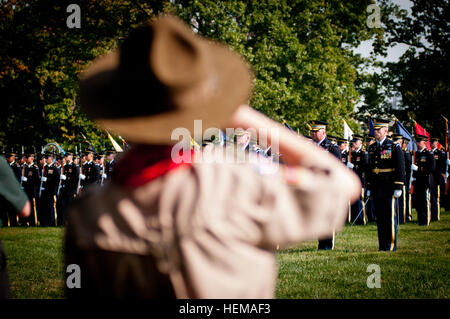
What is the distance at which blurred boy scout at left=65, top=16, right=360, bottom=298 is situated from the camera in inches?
59.0

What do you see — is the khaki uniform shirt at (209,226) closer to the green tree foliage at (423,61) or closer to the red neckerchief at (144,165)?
the red neckerchief at (144,165)

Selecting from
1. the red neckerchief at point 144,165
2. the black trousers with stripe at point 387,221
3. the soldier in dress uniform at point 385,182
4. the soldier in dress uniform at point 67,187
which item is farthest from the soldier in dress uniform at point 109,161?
the red neckerchief at point 144,165

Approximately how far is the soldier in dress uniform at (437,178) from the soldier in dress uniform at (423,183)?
40 cm

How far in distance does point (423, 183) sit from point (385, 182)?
624 cm

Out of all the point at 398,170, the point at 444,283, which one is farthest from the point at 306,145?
the point at 398,170

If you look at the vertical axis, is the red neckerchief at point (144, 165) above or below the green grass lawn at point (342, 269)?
above

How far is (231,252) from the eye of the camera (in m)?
1.54

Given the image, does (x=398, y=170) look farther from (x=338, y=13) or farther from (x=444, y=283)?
(x=338, y=13)

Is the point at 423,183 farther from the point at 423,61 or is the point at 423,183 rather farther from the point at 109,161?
the point at 423,61

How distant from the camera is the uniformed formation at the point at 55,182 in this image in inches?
724

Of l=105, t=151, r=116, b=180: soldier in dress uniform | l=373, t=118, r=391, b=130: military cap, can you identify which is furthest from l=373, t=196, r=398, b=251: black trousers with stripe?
l=105, t=151, r=116, b=180: soldier in dress uniform

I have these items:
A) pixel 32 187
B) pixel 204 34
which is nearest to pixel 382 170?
pixel 32 187

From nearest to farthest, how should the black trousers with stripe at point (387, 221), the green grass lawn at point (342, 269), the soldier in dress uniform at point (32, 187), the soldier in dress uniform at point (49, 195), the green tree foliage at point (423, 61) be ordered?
the green grass lawn at point (342, 269) < the black trousers with stripe at point (387, 221) < the soldier in dress uniform at point (49, 195) < the soldier in dress uniform at point (32, 187) < the green tree foliage at point (423, 61)

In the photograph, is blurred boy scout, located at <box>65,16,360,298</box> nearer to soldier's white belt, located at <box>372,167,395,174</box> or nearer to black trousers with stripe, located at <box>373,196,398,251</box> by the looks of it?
black trousers with stripe, located at <box>373,196,398,251</box>
